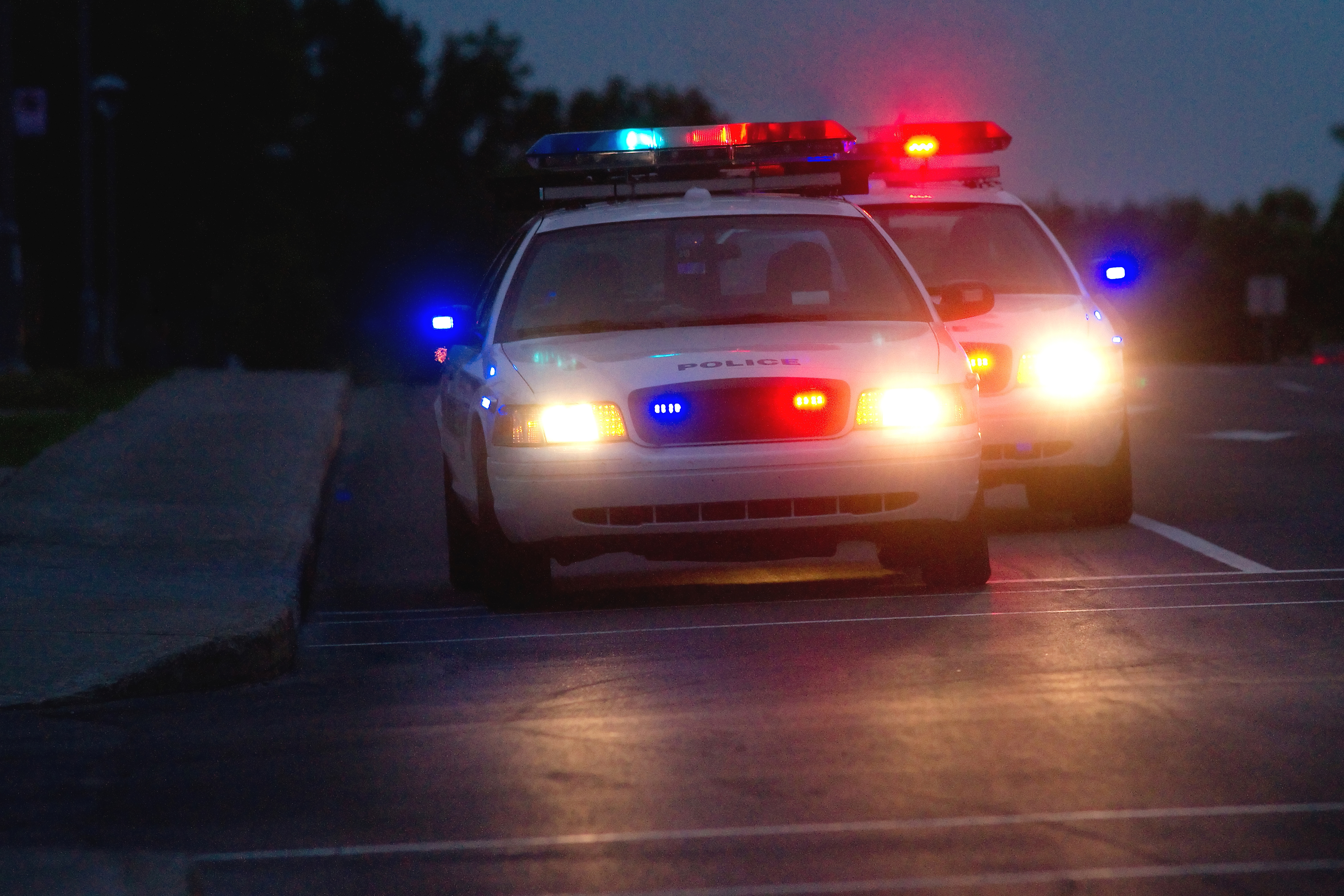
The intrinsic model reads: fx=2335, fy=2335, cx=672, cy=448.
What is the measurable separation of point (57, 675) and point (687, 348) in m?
2.89

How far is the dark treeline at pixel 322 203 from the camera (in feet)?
167

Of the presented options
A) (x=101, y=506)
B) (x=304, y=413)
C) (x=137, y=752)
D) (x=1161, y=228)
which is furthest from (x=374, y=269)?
(x=137, y=752)

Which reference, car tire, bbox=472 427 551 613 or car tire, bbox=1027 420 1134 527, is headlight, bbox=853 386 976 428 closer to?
car tire, bbox=472 427 551 613

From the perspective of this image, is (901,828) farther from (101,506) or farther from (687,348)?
(101,506)

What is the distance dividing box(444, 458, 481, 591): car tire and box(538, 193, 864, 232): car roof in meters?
1.26

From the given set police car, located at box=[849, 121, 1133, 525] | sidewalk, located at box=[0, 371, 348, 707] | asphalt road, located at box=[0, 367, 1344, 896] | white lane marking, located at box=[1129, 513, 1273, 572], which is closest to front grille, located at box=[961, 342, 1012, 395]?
police car, located at box=[849, 121, 1133, 525]

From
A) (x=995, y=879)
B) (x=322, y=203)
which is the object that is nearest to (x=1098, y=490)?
(x=995, y=879)

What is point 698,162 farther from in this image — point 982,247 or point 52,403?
point 52,403

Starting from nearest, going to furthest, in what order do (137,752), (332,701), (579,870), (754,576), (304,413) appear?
1. (579,870)
2. (137,752)
3. (332,701)
4. (754,576)
5. (304,413)

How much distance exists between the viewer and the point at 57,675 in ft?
24.2

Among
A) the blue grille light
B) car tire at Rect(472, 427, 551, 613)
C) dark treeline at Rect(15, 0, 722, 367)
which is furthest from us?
dark treeline at Rect(15, 0, 722, 367)

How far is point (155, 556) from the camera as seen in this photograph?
10391 millimetres

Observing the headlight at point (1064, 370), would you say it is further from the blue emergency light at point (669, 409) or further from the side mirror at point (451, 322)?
the blue emergency light at point (669, 409)

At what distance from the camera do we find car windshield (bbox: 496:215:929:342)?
32.0ft
